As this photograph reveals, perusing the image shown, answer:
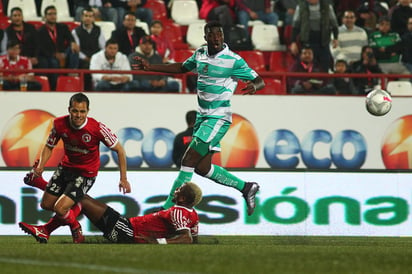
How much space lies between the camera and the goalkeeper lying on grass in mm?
10438

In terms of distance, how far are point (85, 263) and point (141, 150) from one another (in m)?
8.89

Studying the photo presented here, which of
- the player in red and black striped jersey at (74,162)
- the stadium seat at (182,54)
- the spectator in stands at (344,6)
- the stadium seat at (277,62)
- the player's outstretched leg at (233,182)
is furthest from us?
the spectator in stands at (344,6)

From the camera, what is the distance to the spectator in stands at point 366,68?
17188 mm

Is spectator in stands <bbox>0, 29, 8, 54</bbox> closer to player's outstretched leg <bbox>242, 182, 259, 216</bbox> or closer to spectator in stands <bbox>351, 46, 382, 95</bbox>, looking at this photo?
spectator in stands <bbox>351, 46, 382, 95</bbox>

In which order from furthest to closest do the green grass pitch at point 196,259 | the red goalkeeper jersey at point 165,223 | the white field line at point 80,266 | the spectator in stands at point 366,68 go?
the spectator in stands at point 366,68 < the red goalkeeper jersey at point 165,223 < the green grass pitch at point 196,259 < the white field line at point 80,266

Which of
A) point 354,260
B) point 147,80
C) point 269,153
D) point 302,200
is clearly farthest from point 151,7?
point 354,260

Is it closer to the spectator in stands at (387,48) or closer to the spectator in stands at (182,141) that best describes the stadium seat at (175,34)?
the spectator in stands at (182,141)

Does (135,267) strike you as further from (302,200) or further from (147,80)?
(147,80)

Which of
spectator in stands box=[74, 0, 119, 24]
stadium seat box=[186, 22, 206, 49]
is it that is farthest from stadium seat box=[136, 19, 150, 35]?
stadium seat box=[186, 22, 206, 49]

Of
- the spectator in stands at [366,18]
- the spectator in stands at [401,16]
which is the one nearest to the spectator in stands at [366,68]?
the spectator in stands at [401,16]

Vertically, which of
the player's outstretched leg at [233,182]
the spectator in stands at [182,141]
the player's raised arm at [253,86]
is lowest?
the spectator in stands at [182,141]

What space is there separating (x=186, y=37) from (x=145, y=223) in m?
8.38

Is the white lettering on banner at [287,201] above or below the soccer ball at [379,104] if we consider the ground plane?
below

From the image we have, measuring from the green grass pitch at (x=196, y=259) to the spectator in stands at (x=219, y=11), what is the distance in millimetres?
8180
